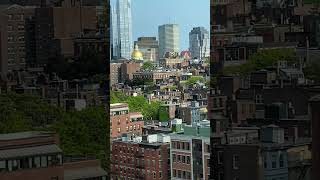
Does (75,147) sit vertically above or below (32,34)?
below

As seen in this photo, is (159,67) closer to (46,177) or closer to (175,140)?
(175,140)

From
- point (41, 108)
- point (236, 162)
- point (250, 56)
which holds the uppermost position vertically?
point (250, 56)

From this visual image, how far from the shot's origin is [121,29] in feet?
12.4

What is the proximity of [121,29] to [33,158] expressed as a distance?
1.02 meters

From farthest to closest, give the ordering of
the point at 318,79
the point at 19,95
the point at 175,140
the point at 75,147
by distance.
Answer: the point at 175,140 → the point at 318,79 → the point at 75,147 → the point at 19,95

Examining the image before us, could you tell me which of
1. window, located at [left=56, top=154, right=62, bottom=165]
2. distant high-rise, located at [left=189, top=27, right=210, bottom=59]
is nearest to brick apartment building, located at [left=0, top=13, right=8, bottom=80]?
window, located at [left=56, top=154, right=62, bottom=165]

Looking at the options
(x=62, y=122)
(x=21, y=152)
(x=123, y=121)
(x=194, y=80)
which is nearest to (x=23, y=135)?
(x=21, y=152)

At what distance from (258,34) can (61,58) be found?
116cm

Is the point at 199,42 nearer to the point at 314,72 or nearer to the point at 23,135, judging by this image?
the point at 314,72

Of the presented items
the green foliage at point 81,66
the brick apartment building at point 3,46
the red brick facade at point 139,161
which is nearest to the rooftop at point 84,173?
the red brick facade at point 139,161

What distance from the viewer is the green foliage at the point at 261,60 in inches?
149

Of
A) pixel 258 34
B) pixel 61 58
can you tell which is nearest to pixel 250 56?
pixel 258 34

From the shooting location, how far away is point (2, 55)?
322 centimetres

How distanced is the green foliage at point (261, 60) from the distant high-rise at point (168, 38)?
1.50 feet
